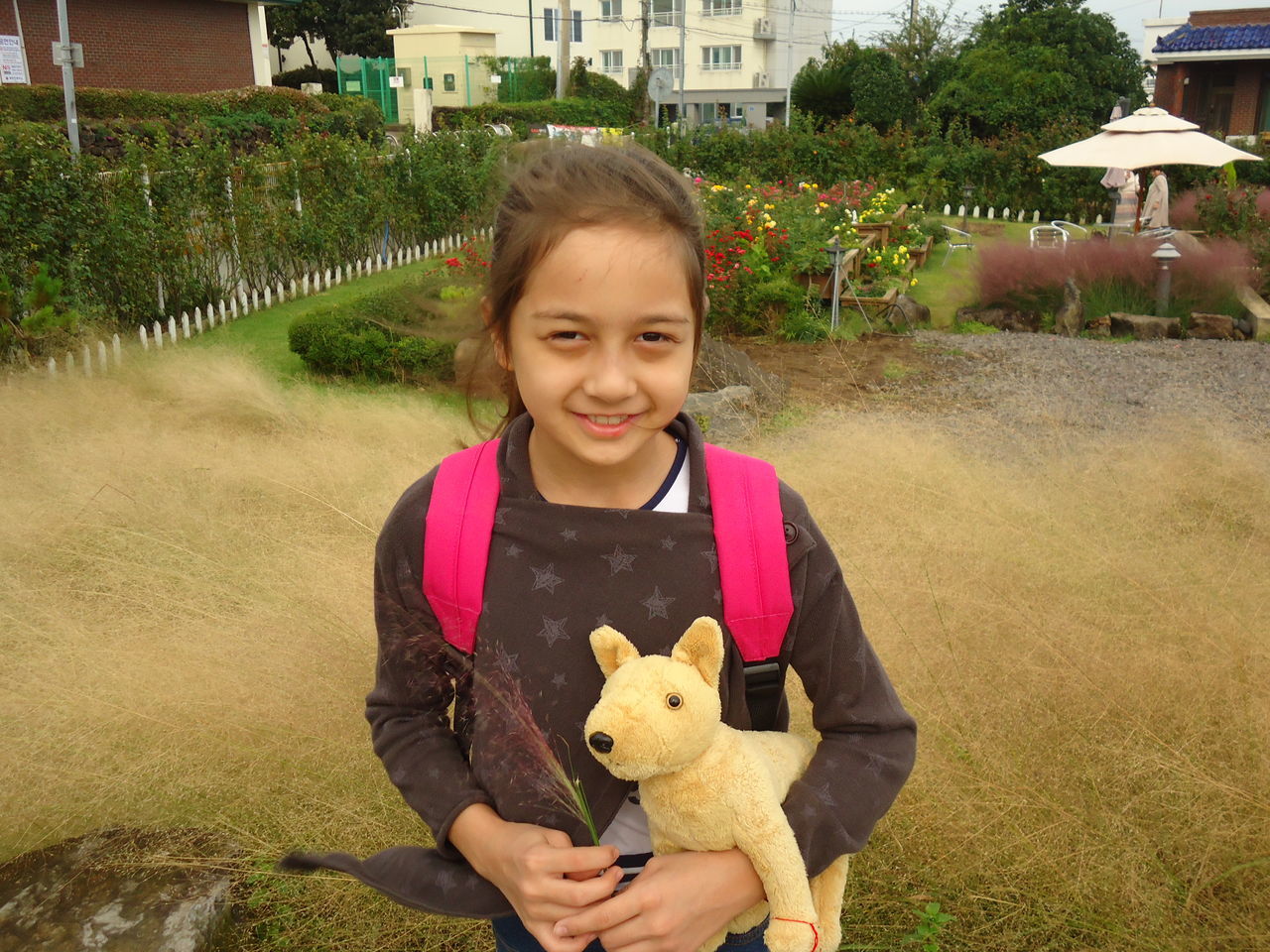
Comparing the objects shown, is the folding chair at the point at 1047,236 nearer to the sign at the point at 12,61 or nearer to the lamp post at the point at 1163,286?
the lamp post at the point at 1163,286

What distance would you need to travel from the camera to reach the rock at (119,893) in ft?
8.27

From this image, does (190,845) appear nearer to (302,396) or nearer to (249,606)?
(249,606)

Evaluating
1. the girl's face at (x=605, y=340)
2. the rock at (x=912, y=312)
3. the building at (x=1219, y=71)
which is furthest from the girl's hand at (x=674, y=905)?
the building at (x=1219, y=71)

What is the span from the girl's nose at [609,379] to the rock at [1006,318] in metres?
11.1

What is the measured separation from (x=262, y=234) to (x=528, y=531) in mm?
11640

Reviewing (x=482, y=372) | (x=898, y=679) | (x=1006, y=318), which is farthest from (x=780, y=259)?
(x=482, y=372)

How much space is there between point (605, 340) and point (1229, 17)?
37.7m

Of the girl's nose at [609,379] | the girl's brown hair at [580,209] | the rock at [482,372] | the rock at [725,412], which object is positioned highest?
the girl's brown hair at [580,209]

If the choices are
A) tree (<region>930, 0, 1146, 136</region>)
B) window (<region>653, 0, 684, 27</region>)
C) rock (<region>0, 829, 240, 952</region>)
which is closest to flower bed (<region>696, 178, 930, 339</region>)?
rock (<region>0, 829, 240, 952</region>)

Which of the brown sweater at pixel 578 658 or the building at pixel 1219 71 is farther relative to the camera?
the building at pixel 1219 71

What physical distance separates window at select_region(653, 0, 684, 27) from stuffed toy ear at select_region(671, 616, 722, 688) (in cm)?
6022

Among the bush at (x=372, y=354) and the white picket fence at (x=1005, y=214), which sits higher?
the white picket fence at (x=1005, y=214)

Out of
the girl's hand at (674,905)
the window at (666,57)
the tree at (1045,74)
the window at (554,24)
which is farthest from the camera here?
the window at (666,57)

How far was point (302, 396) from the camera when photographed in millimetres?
7379
